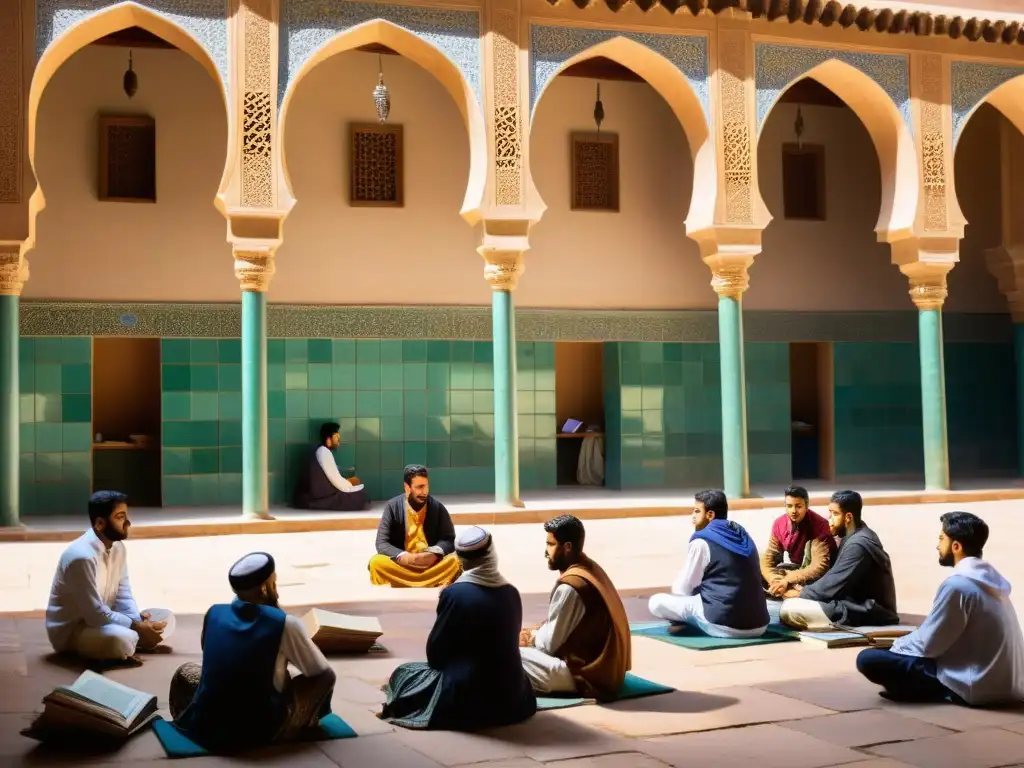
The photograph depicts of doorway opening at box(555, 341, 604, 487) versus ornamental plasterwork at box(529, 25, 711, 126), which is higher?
ornamental plasterwork at box(529, 25, 711, 126)

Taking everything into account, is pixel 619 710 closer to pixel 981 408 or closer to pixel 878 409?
pixel 878 409

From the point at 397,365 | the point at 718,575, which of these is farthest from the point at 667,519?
the point at 718,575

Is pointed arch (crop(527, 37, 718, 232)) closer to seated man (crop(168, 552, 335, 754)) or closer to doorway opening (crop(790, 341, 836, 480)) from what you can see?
doorway opening (crop(790, 341, 836, 480))

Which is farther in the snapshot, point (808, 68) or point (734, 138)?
point (808, 68)

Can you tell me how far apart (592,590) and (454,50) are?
8.31m

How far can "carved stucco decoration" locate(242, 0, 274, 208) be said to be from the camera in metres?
11.6

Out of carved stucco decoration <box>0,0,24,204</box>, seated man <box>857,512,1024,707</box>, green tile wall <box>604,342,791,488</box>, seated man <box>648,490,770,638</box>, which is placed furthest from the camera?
green tile wall <box>604,342,791,488</box>

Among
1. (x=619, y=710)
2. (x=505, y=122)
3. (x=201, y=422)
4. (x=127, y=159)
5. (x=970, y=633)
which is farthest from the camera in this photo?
(x=201, y=422)

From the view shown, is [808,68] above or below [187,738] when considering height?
above

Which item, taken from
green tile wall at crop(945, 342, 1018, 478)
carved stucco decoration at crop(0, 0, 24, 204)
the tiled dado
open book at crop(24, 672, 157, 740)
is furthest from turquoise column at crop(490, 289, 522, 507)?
open book at crop(24, 672, 157, 740)

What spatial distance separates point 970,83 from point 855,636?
9.73 m

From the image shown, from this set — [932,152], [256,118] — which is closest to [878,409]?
[932,152]

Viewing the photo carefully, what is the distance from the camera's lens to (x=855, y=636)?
21.0 ft

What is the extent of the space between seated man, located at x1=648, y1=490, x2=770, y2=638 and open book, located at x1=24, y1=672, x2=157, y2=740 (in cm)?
302
